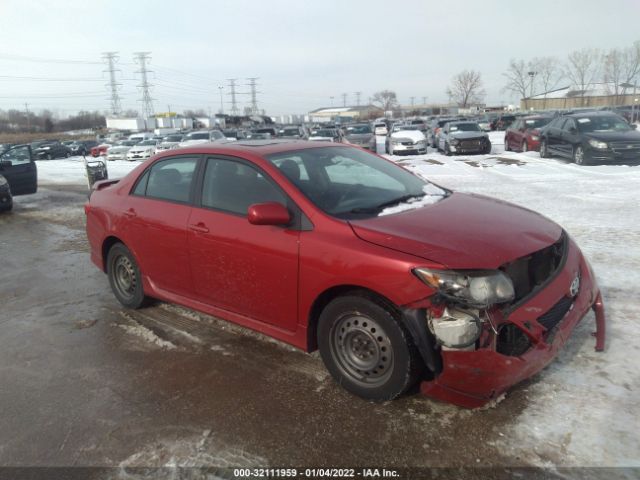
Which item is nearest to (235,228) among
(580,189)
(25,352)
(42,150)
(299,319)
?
(299,319)

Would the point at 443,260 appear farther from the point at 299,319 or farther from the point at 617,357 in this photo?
the point at 617,357

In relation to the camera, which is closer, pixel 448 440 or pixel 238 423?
pixel 448 440

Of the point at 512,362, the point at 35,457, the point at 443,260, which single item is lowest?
the point at 35,457

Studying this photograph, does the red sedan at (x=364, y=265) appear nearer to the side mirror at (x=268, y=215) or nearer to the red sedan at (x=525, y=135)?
the side mirror at (x=268, y=215)

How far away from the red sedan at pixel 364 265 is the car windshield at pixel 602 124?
12754mm

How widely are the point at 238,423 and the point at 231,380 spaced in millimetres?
547

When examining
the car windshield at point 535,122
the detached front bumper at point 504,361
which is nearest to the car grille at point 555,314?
the detached front bumper at point 504,361

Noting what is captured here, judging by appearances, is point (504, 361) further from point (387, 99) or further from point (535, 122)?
point (387, 99)

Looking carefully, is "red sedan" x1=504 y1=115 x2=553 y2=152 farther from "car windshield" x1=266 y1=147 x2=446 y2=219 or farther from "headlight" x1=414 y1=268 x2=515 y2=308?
"headlight" x1=414 y1=268 x2=515 y2=308

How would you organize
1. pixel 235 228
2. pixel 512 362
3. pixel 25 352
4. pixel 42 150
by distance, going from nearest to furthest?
pixel 512 362
pixel 235 228
pixel 25 352
pixel 42 150

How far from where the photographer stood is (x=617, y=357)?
348 centimetres

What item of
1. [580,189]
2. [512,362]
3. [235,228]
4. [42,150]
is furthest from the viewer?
[42,150]

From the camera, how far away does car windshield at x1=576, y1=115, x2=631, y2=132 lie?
14703 millimetres

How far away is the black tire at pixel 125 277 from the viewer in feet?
16.0
